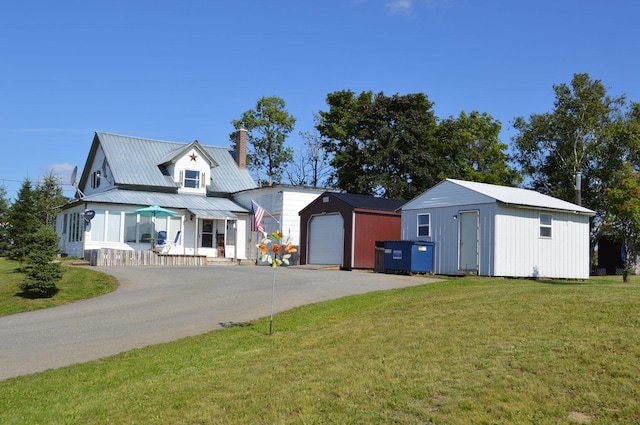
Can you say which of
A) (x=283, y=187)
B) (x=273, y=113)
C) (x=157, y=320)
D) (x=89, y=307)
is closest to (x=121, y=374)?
(x=157, y=320)

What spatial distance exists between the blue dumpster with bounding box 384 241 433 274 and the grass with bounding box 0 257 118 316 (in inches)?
408

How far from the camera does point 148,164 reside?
38.0 meters

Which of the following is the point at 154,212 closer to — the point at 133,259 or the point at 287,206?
the point at 133,259

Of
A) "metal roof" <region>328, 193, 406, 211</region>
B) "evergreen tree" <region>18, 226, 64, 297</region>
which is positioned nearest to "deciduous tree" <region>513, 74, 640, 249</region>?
"metal roof" <region>328, 193, 406, 211</region>

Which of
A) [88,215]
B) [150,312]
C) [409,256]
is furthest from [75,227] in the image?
[150,312]

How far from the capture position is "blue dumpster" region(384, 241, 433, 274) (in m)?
24.2

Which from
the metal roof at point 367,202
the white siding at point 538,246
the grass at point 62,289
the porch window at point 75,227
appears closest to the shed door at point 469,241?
the white siding at point 538,246

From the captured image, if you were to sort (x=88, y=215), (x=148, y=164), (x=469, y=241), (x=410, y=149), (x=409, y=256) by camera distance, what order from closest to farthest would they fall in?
(x=469, y=241) < (x=409, y=256) < (x=88, y=215) < (x=148, y=164) < (x=410, y=149)

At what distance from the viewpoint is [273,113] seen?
177 feet

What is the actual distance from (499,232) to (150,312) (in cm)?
1266

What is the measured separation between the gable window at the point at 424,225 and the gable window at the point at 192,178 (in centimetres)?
1684

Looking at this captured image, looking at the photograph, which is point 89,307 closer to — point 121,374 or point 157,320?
point 157,320

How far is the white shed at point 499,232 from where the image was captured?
2277 cm

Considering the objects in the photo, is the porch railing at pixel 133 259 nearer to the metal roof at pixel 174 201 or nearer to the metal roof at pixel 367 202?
the metal roof at pixel 174 201
